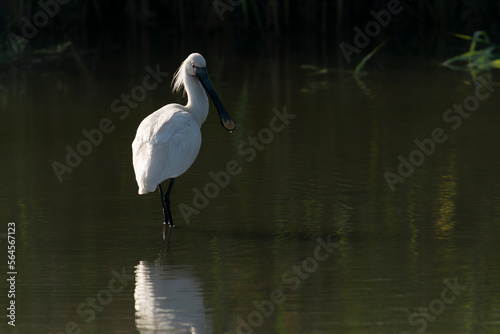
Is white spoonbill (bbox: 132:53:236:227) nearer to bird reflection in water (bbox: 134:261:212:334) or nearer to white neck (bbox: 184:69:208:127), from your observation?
white neck (bbox: 184:69:208:127)

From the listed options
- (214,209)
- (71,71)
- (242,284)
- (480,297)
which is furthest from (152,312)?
(71,71)

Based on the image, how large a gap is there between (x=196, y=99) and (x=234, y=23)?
11.7 meters

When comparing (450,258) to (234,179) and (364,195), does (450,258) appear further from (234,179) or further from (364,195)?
(234,179)

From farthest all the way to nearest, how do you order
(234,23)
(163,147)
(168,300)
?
(234,23), (163,147), (168,300)

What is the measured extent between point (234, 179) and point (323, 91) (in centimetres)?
420

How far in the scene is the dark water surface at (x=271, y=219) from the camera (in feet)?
17.1

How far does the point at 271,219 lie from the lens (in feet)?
22.8

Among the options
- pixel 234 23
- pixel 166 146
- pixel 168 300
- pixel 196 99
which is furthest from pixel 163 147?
pixel 234 23

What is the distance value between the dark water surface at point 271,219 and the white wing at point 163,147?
0.38 meters

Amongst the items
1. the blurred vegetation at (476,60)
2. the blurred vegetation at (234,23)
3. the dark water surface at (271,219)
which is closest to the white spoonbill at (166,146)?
the dark water surface at (271,219)

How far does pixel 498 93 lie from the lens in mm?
11336

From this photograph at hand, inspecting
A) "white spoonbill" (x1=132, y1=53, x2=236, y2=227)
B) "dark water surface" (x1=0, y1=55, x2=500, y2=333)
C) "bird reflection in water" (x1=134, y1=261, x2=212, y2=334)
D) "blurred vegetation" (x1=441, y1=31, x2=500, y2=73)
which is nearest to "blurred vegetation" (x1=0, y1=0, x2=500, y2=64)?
"blurred vegetation" (x1=441, y1=31, x2=500, y2=73)

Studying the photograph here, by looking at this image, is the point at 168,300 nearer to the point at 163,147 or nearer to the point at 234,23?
the point at 163,147

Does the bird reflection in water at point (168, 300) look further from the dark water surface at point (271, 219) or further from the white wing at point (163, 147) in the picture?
the white wing at point (163, 147)
